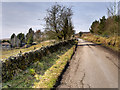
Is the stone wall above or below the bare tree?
below

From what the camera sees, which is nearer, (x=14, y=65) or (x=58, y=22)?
(x=14, y=65)

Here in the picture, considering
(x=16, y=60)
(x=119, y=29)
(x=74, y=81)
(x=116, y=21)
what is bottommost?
(x=74, y=81)

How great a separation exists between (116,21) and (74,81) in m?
18.9

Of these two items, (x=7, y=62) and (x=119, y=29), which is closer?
(x=7, y=62)

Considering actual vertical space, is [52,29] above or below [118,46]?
above

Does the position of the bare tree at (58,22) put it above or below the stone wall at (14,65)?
above

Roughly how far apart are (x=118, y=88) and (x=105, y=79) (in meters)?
0.84

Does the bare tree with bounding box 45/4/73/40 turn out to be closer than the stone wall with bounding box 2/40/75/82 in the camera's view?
No

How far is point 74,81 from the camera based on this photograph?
14.6 feet

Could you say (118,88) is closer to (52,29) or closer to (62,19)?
(52,29)

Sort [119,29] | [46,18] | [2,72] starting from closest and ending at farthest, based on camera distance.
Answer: [2,72]
[119,29]
[46,18]

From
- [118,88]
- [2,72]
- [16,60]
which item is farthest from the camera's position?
[16,60]

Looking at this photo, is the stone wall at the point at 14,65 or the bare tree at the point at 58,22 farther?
the bare tree at the point at 58,22

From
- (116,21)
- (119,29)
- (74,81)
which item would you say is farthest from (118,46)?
(74,81)
